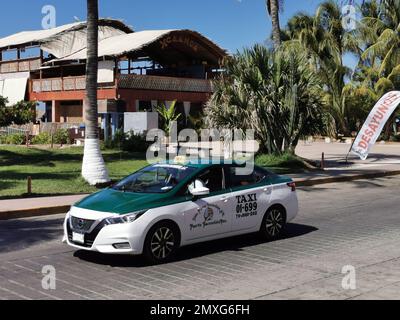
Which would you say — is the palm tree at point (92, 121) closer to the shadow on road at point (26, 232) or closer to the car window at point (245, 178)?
the shadow on road at point (26, 232)

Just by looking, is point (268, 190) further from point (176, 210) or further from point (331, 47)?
point (331, 47)

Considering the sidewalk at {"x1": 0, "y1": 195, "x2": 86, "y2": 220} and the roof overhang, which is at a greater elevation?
the roof overhang

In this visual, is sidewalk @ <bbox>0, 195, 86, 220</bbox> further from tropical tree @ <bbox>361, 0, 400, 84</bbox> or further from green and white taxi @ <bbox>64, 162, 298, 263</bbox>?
tropical tree @ <bbox>361, 0, 400, 84</bbox>

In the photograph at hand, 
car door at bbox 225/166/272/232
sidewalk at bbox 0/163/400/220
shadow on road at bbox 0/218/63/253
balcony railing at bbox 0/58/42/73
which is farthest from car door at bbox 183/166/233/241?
balcony railing at bbox 0/58/42/73

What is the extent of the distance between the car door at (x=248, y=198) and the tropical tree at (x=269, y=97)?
12610mm

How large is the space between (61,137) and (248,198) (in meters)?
23.6

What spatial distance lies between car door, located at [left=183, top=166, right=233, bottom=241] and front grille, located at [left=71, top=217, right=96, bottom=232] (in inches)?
52.9

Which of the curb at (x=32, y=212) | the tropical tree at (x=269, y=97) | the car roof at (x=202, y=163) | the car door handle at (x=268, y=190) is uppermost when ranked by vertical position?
the tropical tree at (x=269, y=97)

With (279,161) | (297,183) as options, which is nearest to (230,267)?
(297,183)

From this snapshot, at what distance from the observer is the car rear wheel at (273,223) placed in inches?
388

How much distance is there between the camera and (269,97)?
22.4m

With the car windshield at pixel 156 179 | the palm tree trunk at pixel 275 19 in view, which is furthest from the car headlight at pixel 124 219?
the palm tree trunk at pixel 275 19

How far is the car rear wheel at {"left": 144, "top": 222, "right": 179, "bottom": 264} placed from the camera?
8.03m

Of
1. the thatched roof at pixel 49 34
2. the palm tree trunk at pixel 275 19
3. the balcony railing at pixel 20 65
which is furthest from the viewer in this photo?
the balcony railing at pixel 20 65
